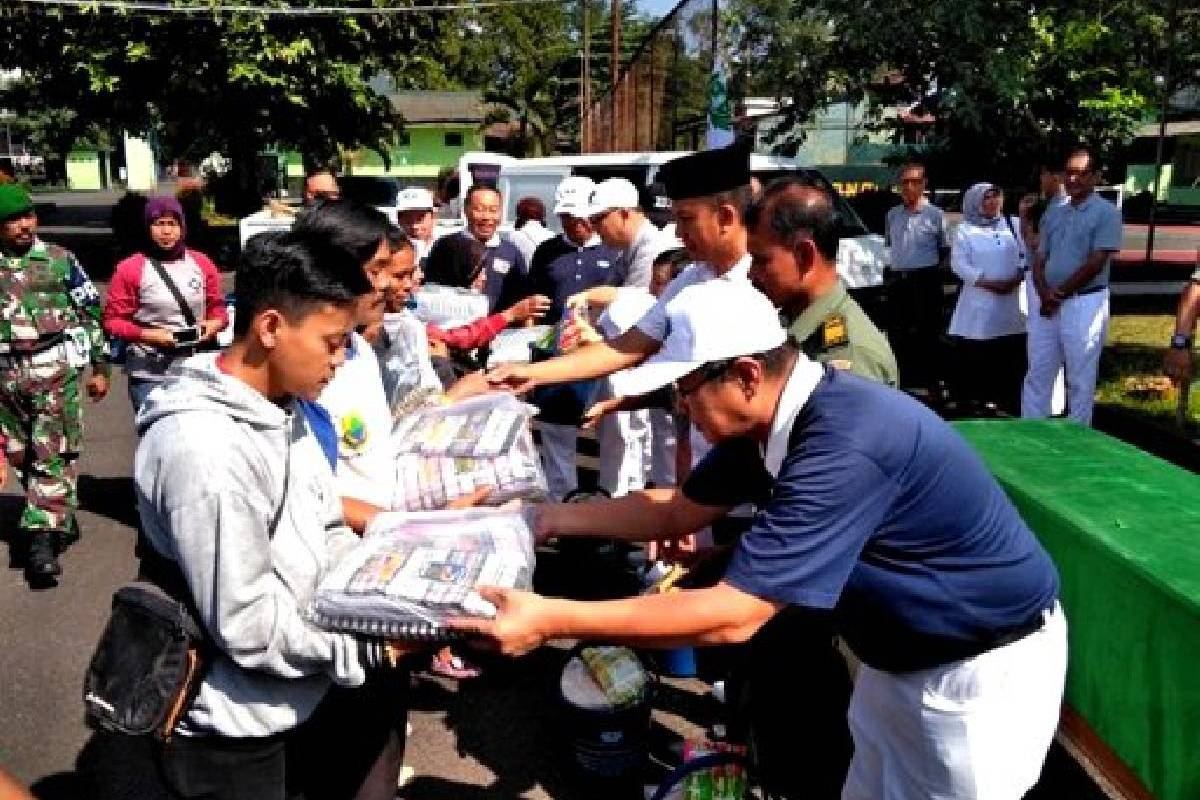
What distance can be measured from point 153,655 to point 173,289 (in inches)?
164

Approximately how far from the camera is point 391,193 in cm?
2047

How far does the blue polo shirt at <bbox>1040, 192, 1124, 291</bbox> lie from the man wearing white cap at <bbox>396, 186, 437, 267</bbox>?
4437 mm

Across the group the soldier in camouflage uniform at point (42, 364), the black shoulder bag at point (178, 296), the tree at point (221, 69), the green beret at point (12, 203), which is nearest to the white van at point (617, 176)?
the black shoulder bag at point (178, 296)

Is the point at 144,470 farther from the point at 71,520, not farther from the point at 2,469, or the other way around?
the point at 71,520

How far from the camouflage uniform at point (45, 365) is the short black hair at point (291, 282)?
382cm

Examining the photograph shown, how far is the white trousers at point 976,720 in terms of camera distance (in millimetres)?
2234

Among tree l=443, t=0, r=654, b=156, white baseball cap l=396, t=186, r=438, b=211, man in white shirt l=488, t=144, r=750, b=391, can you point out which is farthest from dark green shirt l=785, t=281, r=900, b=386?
tree l=443, t=0, r=654, b=156

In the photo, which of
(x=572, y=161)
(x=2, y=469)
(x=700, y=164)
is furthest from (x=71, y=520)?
(x=572, y=161)

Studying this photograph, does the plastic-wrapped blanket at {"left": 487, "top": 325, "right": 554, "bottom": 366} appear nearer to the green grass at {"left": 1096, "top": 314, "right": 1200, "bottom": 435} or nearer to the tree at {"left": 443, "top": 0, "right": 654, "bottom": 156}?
the green grass at {"left": 1096, "top": 314, "right": 1200, "bottom": 435}

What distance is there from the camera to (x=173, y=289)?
562cm

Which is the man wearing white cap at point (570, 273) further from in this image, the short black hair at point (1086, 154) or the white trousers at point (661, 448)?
the short black hair at point (1086, 154)

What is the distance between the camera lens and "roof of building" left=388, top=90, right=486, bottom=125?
51.7m

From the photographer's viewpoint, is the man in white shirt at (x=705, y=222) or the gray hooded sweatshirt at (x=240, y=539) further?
the man in white shirt at (x=705, y=222)

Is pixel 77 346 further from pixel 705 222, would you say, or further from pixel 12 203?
pixel 705 222
